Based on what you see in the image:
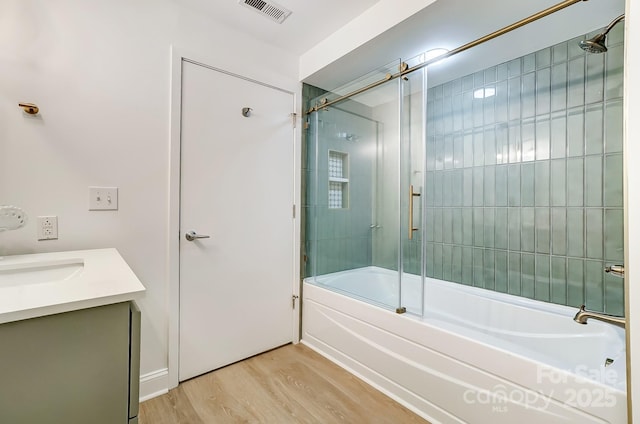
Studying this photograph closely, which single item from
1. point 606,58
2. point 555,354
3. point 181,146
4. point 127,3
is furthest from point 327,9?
point 555,354

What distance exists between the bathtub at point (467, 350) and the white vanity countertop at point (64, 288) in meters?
1.41

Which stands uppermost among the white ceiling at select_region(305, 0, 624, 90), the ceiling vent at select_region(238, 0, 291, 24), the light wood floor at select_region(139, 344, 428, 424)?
the ceiling vent at select_region(238, 0, 291, 24)

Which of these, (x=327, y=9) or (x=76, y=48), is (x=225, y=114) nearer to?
(x=76, y=48)

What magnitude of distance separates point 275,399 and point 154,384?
730mm

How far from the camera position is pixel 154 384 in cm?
168

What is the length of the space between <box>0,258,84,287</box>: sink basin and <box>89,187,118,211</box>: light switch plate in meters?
0.41

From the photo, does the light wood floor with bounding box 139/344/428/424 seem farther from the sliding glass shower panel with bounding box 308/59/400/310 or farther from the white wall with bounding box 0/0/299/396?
the sliding glass shower panel with bounding box 308/59/400/310

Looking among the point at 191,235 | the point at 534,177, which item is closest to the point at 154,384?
the point at 191,235

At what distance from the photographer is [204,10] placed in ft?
5.94

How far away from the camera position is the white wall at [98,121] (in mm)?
1331

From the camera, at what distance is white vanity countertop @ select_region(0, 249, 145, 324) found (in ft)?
2.17

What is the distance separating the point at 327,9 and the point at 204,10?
79 centimetres

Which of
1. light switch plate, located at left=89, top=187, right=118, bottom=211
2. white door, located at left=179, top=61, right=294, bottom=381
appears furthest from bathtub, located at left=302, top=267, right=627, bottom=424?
light switch plate, located at left=89, top=187, right=118, bottom=211

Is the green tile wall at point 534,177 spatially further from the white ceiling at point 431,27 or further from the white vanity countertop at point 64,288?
the white vanity countertop at point 64,288
